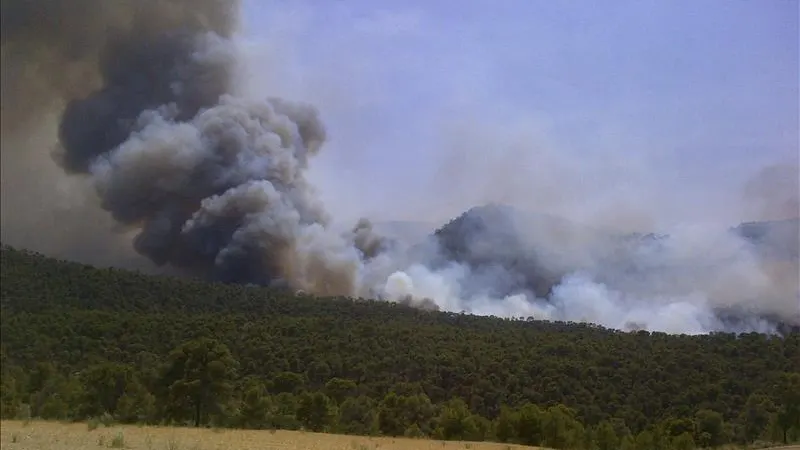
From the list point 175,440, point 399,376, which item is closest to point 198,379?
point 399,376

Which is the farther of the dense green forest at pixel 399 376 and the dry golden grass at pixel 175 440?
the dense green forest at pixel 399 376

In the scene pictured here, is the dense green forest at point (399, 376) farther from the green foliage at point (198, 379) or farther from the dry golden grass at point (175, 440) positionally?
the dry golden grass at point (175, 440)

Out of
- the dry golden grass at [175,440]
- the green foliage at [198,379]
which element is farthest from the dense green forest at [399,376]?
the dry golden grass at [175,440]

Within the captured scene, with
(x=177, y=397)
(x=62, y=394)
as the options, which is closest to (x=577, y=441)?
(x=177, y=397)

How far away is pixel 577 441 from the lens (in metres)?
14.4

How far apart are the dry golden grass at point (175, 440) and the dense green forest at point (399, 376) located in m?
2.54

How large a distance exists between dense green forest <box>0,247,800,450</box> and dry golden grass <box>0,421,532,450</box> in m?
2.54

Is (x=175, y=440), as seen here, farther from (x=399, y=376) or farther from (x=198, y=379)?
(x=399, y=376)

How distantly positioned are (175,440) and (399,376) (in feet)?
31.6

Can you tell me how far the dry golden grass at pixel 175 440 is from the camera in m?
9.96

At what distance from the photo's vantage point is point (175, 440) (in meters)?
11.2

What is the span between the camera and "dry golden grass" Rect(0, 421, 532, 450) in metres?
9.96


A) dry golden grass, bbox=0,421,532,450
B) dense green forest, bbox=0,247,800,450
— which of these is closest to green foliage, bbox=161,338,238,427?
dense green forest, bbox=0,247,800,450

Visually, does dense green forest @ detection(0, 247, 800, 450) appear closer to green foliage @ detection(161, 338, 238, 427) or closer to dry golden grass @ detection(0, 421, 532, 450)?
green foliage @ detection(161, 338, 238, 427)
